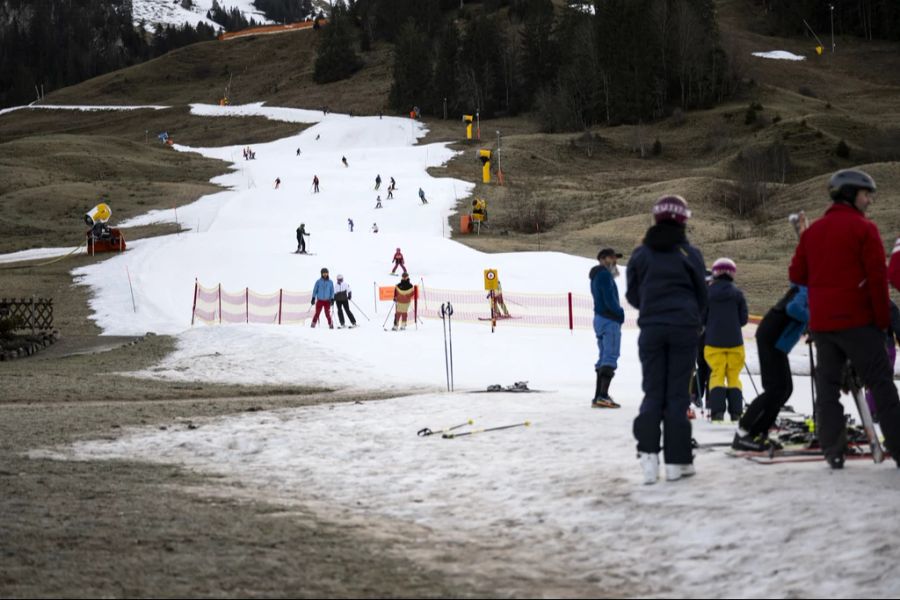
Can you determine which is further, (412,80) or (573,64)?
(412,80)

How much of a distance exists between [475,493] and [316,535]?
1.60 m

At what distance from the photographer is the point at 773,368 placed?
8703 millimetres

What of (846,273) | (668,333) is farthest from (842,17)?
(668,333)

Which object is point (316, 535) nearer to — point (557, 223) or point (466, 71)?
point (557, 223)

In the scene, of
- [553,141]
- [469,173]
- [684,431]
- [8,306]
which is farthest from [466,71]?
[684,431]

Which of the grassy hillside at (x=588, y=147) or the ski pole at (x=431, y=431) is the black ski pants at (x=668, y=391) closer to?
the ski pole at (x=431, y=431)

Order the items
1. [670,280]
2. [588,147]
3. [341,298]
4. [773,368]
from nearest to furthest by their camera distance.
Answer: [670,280], [773,368], [341,298], [588,147]

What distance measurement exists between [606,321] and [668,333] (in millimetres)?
5002

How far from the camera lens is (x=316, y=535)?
23.1ft

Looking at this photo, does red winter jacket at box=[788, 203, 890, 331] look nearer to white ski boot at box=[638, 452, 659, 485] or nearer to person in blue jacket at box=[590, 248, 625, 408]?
white ski boot at box=[638, 452, 659, 485]

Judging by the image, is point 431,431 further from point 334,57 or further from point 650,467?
point 334,57

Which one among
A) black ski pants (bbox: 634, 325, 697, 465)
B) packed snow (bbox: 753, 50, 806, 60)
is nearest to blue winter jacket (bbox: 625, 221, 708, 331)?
black ski pants (bbox: 634, 325, 697, 465)

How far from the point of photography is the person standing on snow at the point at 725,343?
1109 centimetres

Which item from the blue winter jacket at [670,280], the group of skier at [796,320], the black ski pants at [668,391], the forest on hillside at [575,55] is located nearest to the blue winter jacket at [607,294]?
the group of skier at [796,320]
